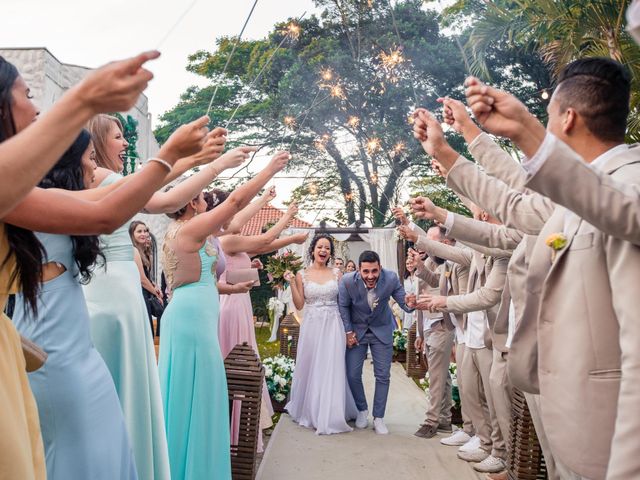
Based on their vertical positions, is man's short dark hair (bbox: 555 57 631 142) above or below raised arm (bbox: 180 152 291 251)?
above

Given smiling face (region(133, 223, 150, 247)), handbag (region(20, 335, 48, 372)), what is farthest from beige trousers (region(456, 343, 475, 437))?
handbag (region(20, 335, 48, 372))

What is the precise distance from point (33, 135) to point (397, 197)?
2126 cm

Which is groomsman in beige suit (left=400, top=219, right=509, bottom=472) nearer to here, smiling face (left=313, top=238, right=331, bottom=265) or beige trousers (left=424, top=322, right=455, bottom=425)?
beige trousers (left=424, top=322, right=455, bottom=425)

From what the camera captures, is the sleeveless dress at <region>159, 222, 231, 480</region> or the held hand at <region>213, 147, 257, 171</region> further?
the sleeveless dress at <region>159, 222, 231, 480</region>

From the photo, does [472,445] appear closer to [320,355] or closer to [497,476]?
[497,476]

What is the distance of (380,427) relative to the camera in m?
6.93

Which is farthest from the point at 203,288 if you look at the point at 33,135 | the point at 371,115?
the point at 371,115

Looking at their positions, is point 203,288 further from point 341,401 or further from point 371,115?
point 371,115

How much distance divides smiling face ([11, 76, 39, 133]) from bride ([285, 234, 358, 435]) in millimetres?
5831

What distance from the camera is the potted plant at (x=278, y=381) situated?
7.69 metres

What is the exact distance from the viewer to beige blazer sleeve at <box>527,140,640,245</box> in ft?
5.07

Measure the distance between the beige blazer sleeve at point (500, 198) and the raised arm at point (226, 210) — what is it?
4.59 ft

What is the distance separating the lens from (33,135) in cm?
117

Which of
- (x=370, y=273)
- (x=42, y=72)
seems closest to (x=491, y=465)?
(x=370, y=273)
